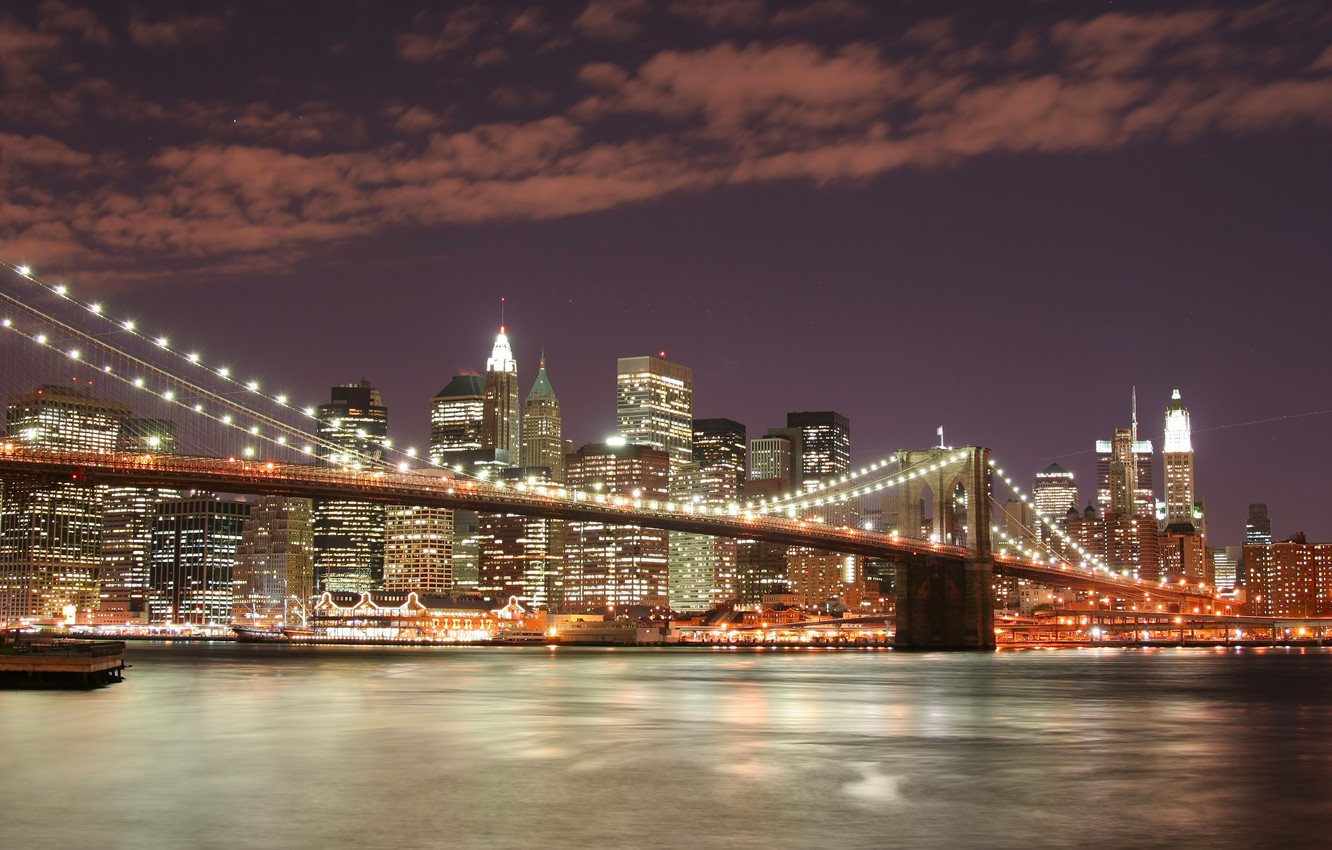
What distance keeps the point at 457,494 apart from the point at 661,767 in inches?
1979

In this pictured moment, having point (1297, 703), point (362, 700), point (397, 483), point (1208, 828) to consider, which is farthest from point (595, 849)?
point (397, 483)

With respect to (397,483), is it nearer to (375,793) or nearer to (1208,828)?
(375,793)

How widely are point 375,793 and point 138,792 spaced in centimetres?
330

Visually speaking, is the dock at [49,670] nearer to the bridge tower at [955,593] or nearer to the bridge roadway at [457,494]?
the bridge roadway at [457,494]

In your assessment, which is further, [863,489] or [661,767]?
[863,489]

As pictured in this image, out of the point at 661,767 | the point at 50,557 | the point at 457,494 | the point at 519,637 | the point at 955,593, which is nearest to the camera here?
the point at 661,767

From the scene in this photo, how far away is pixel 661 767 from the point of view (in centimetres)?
2417

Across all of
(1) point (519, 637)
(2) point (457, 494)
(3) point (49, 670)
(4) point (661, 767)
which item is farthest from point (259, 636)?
(4) point (661, 767)

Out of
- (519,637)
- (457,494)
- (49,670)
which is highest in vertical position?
(457,494)

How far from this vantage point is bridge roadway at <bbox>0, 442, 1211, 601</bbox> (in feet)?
197

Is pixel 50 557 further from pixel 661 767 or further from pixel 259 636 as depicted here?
pixel 661 767

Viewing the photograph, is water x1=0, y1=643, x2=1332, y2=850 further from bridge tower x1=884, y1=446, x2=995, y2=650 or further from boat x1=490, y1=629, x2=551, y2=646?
boat x1=490, y1=629, x2=551, y2=646

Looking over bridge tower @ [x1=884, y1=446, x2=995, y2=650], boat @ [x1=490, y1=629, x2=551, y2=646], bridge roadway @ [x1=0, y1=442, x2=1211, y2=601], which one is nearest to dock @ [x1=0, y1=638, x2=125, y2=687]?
bridge roadway @ [x1=0, y1=442, x2=1211, y2=601]

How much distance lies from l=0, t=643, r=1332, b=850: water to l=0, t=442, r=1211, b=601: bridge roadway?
1634 centimetres
